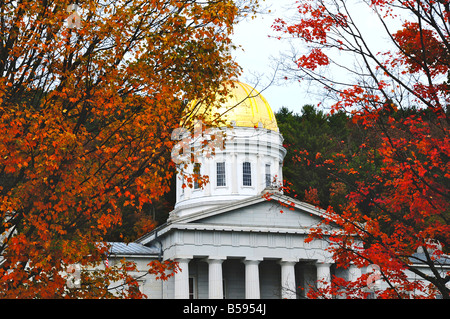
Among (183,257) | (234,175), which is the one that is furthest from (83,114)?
(234,175)

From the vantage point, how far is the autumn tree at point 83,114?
11.7m

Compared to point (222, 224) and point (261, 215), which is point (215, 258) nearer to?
point (222, 224)

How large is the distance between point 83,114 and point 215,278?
3154 centimetres

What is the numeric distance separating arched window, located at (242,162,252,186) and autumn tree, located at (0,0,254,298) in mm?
38911

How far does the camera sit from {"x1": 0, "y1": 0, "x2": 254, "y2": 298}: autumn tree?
1171 cm

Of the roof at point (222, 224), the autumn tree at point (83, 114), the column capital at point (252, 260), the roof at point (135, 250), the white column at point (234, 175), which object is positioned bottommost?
the autumn tree at point (83, 114)

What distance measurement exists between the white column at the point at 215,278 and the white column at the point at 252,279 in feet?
6.31

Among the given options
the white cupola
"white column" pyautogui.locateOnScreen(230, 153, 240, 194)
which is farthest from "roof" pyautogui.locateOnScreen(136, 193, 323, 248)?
"white column" pyautogui.locateOnScreen(230, 153, 240, 194)

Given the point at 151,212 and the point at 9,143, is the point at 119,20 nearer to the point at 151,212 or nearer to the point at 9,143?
the point at 9,143

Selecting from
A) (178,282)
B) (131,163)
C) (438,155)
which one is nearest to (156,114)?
(131,163)

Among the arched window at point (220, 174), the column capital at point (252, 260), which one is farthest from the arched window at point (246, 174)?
the column capital at point (252, 260)

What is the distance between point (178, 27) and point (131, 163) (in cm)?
298

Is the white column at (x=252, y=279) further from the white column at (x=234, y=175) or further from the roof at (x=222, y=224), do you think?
the white column at (x=234, y=175)

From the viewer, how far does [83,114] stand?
1248cm
